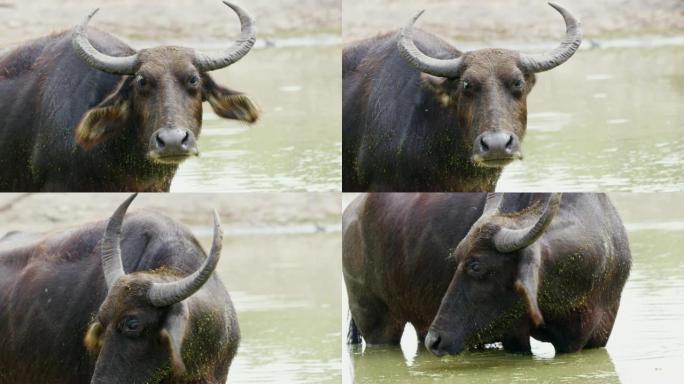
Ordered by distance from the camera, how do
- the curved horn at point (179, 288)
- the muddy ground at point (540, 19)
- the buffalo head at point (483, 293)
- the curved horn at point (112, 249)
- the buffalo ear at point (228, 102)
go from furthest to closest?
1. the muddy ground at point (540, 19)
2. the buffalo head at point (483, 293)
3. the buffalo ear at point (228, 102)
4. the curved horn at point (112, 249)
5. the curved horn at point (179, 288)

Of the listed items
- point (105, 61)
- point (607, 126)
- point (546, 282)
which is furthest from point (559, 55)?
point (607, 126)

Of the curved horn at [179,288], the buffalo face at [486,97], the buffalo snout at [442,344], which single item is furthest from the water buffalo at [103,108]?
the buffalo snout at [442,344]

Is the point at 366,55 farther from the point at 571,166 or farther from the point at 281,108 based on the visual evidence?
the point at 281,108

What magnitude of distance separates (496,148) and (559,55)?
79cm

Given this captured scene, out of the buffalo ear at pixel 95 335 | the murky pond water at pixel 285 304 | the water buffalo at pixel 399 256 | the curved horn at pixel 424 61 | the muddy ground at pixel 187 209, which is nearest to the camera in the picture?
the buffalo ear at pixel 95 335

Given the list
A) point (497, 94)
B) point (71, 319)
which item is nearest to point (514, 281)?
point (497, 94)

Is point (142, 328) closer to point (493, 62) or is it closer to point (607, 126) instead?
point (493, 62)

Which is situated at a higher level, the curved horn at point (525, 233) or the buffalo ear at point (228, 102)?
the buffalo ear at point (228, 102)

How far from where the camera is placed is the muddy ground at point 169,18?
20.0 metres

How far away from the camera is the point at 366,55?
10.1m

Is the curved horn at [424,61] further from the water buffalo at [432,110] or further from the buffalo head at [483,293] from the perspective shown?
the buffalo head at [483,293]

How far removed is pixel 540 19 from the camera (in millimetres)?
21609

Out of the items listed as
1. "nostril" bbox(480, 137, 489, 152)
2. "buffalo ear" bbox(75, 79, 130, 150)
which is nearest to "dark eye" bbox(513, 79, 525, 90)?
"nostril" bbox(480, 137, 489, 152)

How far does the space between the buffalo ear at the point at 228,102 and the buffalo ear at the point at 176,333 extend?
1.44 metres
